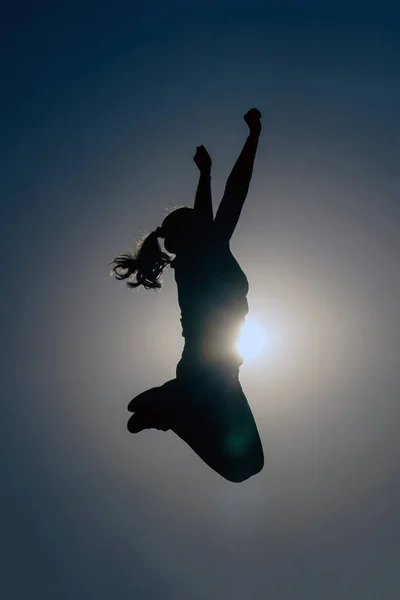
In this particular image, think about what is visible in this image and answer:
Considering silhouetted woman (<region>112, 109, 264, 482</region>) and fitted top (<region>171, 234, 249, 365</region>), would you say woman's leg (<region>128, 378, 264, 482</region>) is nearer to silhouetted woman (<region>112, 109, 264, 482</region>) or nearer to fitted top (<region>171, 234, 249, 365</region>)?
silhouetted woman (<region>112, 109, 264, 482</region>)

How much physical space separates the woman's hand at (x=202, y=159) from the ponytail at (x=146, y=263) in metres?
0.71

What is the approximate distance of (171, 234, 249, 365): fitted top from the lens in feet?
18.5

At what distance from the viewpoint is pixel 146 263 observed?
6.27m

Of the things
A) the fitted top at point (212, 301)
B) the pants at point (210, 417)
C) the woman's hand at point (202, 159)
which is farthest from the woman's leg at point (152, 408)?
the woman's hand at point (202, 159)

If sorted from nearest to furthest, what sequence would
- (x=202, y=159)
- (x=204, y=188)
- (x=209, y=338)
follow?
(x=209, y=338)
(x=202, y=159)
(x=204, y=188)

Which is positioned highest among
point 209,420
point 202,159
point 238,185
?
point 202,159

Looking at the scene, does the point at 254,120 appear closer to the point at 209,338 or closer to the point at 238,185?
the point at 238,185

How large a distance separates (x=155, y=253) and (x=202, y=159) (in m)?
0.99

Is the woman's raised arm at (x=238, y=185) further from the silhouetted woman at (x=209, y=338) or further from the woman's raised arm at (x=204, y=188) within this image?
the woman's raised arm at (x=204, y=188)

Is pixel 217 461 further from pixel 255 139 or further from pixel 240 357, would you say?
pixel 255 139

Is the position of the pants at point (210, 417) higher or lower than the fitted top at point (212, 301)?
lower

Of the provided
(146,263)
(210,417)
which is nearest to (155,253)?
(146,263)

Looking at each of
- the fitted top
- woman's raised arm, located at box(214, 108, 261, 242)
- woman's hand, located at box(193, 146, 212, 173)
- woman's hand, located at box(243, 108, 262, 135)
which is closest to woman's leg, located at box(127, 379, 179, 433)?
the fitted top

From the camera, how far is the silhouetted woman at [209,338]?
18.6ft
